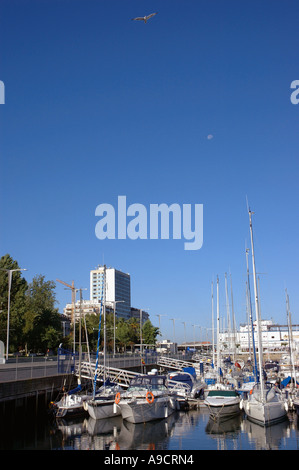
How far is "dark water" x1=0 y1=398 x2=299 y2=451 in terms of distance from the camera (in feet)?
80.9

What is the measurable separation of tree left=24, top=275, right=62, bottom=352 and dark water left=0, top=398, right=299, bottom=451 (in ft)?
120

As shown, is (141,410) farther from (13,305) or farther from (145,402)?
(13,305)

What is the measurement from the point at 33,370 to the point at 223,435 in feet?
57.2

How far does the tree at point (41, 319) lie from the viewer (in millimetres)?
69562

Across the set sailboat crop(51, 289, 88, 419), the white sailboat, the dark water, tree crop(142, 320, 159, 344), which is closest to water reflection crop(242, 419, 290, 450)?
the dark water

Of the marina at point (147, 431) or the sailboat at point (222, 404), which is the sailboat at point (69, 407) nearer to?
the marina at point (147, 431)

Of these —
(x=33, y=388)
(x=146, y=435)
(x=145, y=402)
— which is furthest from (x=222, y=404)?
(x=33, y=388)

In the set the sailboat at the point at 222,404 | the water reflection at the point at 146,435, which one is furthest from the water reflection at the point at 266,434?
the water reflection at the point at 146,435

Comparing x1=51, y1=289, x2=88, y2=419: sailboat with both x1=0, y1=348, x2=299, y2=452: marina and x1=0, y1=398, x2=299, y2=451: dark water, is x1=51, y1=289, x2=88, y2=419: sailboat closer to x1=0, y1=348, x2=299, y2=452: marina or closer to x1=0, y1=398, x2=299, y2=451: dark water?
x1=0, y1=348, x2=299, y2=452: marina

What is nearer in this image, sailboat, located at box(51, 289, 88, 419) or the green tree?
sailboat, located at box(51, 289, 88, 419)

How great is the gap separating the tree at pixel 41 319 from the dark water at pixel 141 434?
36558 millimetres
